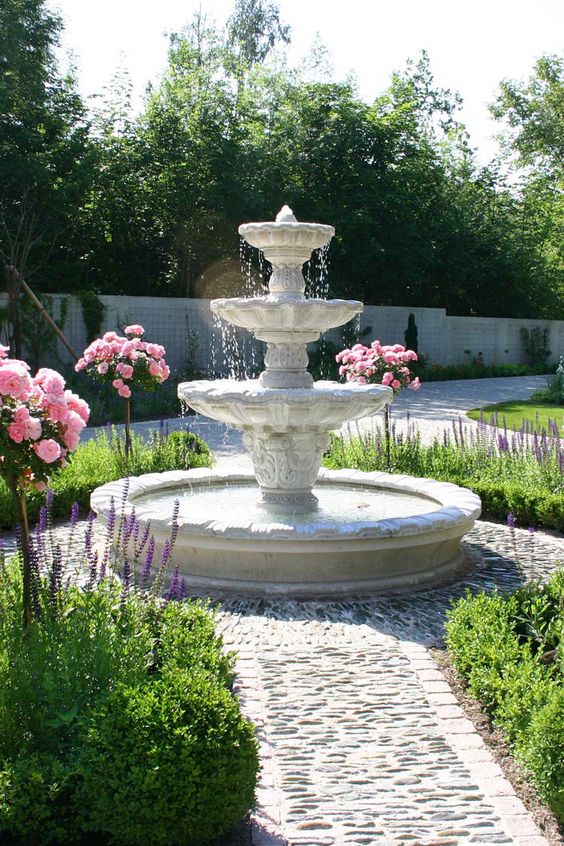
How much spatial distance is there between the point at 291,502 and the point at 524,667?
13.3 feet

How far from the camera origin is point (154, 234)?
88.4ft

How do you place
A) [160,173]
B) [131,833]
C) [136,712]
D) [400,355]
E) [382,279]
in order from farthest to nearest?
[382,279] → [160,173] → [400,355] → [136,712] → [131,833]

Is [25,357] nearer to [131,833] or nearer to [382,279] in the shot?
[382,279]

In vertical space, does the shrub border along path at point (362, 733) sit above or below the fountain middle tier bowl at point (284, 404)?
below

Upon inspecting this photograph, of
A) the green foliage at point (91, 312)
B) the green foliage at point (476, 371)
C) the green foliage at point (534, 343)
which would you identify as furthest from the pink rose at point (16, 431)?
the green foliage at point (534, 343)

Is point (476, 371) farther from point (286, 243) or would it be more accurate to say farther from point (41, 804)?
point (41, 804)

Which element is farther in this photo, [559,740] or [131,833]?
[559,740]

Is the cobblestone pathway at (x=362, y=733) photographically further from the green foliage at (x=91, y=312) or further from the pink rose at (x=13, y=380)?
the green foliage at (x=91, y=312)

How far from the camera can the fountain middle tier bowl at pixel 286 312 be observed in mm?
7797

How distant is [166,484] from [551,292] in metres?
29.4

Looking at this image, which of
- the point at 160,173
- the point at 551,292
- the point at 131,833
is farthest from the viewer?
the point at 551,292

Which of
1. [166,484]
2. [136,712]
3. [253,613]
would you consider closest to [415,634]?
[253,613]

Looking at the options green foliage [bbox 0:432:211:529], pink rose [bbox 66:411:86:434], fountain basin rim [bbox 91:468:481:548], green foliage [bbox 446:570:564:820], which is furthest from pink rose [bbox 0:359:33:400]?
green foliage [bbox 0:432:211:529]

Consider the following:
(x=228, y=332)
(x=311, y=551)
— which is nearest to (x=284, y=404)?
(x=311, y=551)
